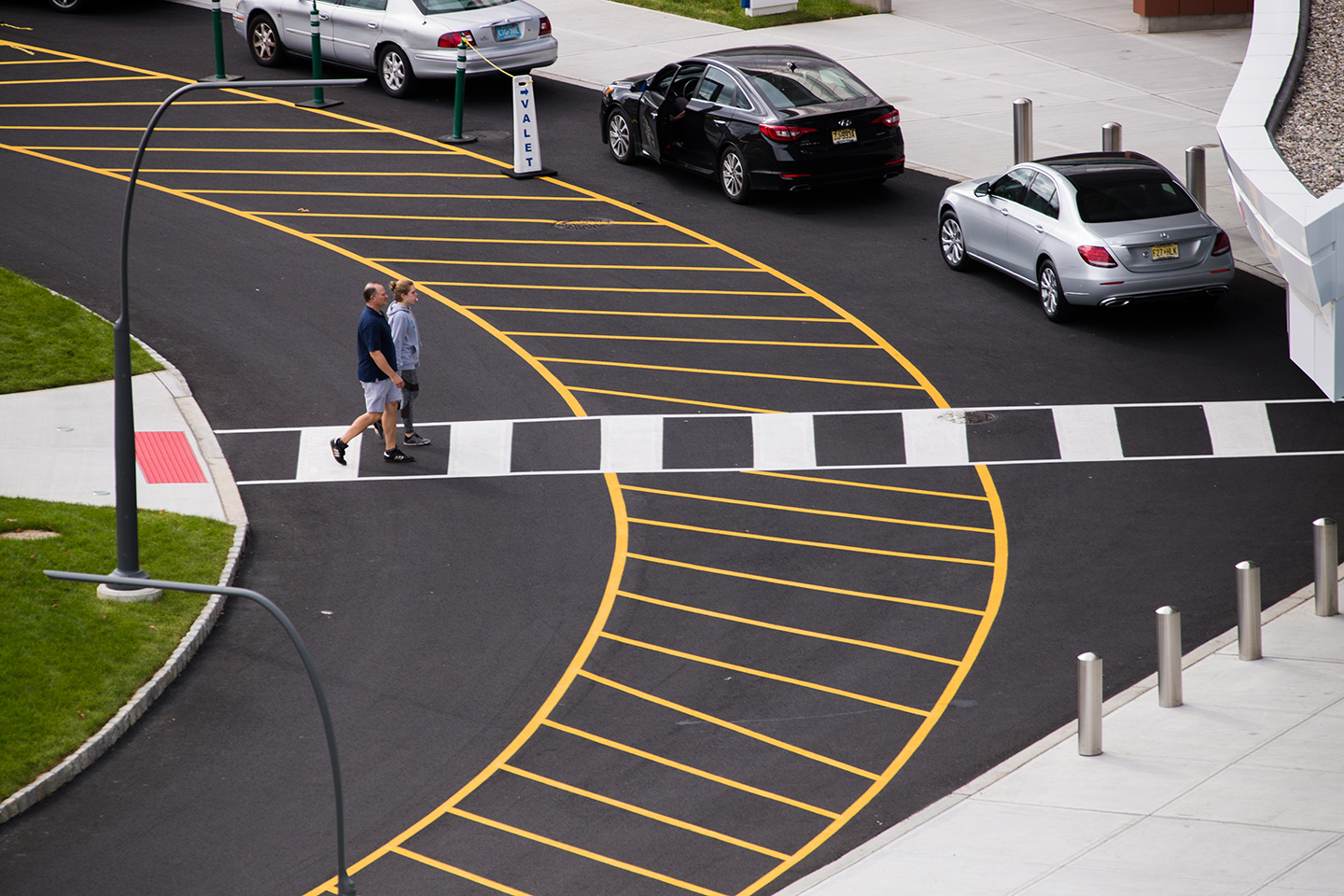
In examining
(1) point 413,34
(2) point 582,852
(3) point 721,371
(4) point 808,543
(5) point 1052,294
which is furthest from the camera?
(1) point 413,34

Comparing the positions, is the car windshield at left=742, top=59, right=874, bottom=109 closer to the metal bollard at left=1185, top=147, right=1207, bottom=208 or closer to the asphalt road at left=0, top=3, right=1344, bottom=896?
the asphalt road at left=0, top=3, right=1344, bottom=896

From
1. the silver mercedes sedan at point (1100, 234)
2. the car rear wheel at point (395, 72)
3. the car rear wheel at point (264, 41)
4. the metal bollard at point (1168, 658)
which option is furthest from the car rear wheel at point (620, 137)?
the metal bollard at point (1168, 658)

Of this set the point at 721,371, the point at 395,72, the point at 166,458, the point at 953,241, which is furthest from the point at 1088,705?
the point at 395,72

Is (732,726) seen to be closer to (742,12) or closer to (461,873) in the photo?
(461,873)

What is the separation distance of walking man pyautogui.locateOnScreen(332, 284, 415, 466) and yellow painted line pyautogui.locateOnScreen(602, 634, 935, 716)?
4.02 meters

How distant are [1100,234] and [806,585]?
6.73 meters

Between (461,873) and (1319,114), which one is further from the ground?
(1319,114)

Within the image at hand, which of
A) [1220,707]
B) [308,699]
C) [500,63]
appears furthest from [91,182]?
[1220,707]

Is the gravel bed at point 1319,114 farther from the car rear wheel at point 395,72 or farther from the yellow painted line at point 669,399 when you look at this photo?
the car rear wheel at point 395,72

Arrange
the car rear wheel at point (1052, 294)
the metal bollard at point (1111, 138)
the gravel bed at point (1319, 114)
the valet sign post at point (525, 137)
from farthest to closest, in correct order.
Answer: the valet sign post at point (525, 137) → the metal bollard at point (1111, 138) → the car rear wheel at point (1052, 294) → the gravel bed at point (1319, 114)

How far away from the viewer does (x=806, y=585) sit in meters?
14.1

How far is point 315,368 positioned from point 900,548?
7344 mm

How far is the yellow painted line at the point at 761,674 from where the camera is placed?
40.3ft

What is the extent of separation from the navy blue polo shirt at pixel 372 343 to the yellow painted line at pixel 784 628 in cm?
366
